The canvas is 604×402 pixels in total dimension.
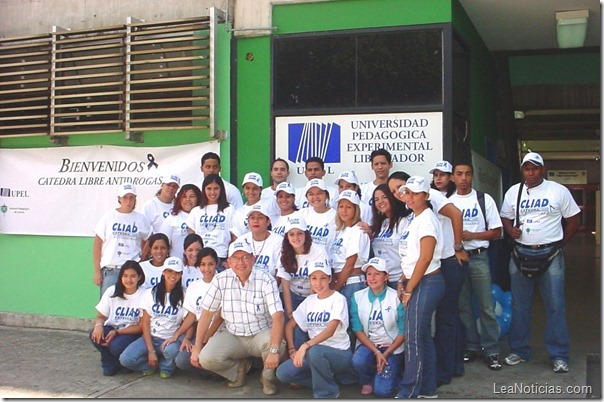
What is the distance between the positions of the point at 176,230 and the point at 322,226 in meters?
1.51

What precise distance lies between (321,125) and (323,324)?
2467mm

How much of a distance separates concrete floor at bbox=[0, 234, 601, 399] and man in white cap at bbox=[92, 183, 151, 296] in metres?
0.88

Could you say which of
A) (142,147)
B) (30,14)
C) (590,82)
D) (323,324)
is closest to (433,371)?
(323,324)

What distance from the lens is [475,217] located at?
6125 mm

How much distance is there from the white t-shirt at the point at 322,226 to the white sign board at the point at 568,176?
21.8 meters

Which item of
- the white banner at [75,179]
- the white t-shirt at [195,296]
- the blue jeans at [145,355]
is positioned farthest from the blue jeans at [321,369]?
the white banner at [75,179]

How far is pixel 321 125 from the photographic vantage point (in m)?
7.20

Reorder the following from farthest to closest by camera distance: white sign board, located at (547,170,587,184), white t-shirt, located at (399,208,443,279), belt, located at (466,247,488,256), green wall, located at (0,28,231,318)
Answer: white sign board, located at (547,170,587,184)
green wall, located at (0,28,231,318)
belt, located at (466,247,488,256)
white t-shirt, located at (399,208,443,279)

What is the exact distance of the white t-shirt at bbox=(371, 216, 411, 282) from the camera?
5.77 meters

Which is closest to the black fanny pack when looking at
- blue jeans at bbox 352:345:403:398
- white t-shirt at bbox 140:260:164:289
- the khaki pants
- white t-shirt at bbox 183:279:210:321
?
blue jeans at bbox 352:345:403:398

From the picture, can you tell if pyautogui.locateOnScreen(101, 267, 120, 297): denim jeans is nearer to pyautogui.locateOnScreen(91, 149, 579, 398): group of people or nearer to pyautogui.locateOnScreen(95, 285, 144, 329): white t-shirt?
pyautogui.locateOnScreen(91, 149, 579, 398): group of people

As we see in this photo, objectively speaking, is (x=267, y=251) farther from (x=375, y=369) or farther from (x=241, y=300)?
(x=375, y=369)

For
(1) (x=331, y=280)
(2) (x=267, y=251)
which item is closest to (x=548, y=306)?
(1) (x=331, y=280)

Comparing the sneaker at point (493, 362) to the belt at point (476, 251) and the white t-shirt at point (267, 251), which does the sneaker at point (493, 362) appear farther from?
the white t-shirt at point (267, 251)
